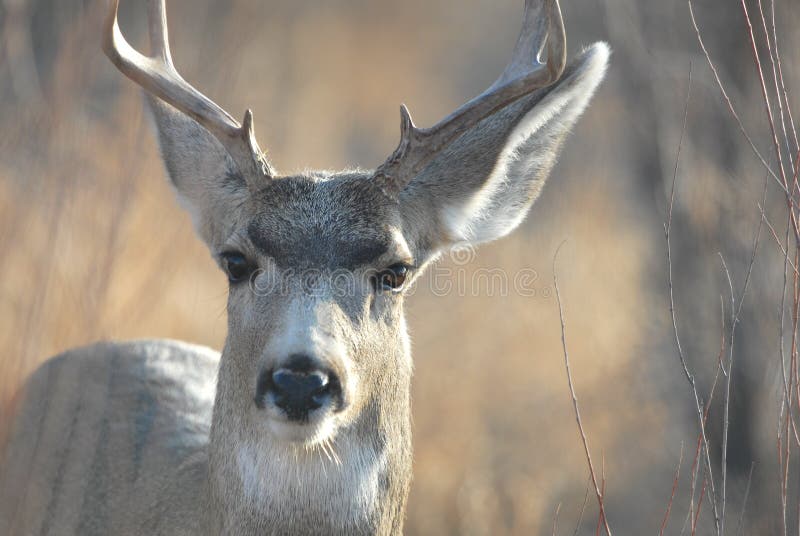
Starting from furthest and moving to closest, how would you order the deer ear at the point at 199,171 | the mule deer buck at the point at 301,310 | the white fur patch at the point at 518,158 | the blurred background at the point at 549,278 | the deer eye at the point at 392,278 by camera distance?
the blurred background at the point at 549,278, the deer ear at the point at 199,171, the white fur patch at the point at 518,158, the deer eye at the point at 392,278, the mule deer buck at the point at 301,310

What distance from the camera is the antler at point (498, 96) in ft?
14.0

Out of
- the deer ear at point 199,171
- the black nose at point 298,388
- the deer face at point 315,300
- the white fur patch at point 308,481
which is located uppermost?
the deer ear at point 199,171

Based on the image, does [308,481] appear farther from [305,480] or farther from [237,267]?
[237,267]

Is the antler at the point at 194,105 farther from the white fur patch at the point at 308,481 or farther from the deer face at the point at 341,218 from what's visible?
the white fur patch at the point at 308,481

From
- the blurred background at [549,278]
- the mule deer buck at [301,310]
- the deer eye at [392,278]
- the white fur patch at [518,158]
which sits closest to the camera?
the mule deer buck at [301,310]

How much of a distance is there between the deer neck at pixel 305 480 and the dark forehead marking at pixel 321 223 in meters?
0.51

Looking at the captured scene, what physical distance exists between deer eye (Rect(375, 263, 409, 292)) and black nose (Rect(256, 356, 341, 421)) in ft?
2.20

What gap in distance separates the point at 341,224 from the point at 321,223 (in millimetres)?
78

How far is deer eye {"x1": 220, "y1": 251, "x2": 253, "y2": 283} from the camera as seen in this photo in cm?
436

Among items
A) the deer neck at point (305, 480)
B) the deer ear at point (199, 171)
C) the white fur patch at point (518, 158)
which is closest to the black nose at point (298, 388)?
the deer neck at point (305, 480)

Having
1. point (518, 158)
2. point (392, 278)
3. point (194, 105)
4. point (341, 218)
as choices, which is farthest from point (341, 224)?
point (518, 158)

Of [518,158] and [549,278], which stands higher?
[549,278]

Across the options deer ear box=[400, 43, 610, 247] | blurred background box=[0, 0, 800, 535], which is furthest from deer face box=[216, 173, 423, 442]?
blurred background box=[0, 0, 800, 535]

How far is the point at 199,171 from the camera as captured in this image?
4984mm
